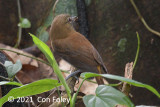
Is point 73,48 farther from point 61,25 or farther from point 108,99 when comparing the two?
point 108,99

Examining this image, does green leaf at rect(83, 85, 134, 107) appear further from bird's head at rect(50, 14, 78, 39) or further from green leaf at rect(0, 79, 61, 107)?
bird's head at rect(50, 14, 78, 39)

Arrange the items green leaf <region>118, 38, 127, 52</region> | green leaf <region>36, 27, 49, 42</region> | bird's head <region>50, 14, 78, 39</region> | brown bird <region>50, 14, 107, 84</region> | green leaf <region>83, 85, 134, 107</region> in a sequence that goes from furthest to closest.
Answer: green leaf <region>36, 27, 49, 42</region> → green leaf <region>118, 38, 127, 52</region> → bird's head <region>50, 14, 78, 39</region> → brown bird <region>50, 14, 107, 84</region> → green leaf <region>83, 85, 134, 107</region>

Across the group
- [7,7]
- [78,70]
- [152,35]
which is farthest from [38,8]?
[78,70]

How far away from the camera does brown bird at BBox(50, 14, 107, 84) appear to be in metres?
1.98

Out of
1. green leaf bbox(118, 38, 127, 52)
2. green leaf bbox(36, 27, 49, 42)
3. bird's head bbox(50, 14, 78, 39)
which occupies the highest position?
bird's head bbox(50, 14, 78, 39)

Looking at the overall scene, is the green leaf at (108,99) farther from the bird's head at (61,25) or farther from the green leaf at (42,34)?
the green leaf at (42,34)

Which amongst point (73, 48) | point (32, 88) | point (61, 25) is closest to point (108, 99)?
point (32, 88)

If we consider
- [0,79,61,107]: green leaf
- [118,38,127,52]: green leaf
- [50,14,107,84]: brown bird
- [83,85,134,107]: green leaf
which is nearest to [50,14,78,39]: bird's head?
[50,14,107,84]: brown bird

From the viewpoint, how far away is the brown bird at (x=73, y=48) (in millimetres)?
1975

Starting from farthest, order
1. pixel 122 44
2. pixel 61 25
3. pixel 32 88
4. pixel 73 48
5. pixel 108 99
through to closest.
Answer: pixel 122 44
pixel 61 25
pixel 73 48
pixel 32 88
pixel 108 99

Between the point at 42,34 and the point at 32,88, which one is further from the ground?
the point at 32,88

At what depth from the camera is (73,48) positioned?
6.76ft

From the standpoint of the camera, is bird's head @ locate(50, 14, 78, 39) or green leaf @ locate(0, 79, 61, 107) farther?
bird's head @ locate(50, 14, 78, 39)

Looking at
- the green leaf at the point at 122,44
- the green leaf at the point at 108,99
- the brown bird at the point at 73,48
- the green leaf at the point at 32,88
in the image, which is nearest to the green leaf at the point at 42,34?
the green leaf at the point at 122,44
